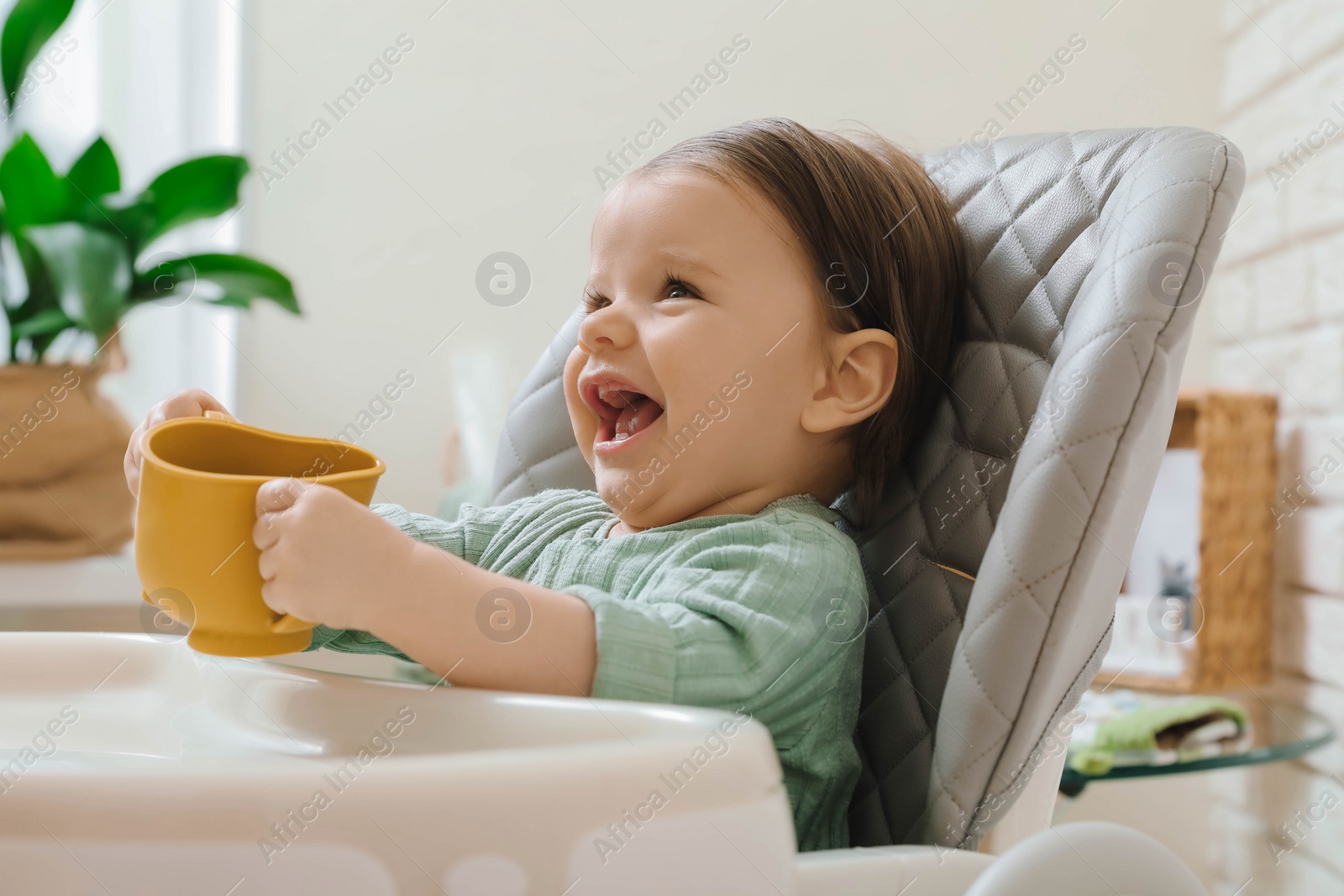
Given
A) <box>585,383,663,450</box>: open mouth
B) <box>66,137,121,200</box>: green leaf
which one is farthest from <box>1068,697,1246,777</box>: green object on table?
<box>66,137,121,200</box>: green leaf

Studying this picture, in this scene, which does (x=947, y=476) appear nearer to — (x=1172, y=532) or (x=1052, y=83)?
(x=1172, y=532)

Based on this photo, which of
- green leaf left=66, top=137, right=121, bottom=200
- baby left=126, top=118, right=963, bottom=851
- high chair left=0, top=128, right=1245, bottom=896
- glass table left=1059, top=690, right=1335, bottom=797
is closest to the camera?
high chair left=0, top=128, right=1245, bottom=896

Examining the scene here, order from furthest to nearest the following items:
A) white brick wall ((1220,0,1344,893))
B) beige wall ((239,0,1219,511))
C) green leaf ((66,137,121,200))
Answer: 1. beige wall ((239,0,1219,511))
2. green leaf ((66,137,121,200))
3. white brick wall ((1220,0,1344,893))

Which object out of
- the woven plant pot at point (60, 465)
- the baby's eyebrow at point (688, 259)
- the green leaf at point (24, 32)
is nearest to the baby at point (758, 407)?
the baby's eyebrow at point (688, 259)

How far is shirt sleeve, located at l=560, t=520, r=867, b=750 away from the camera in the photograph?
1.51 feet

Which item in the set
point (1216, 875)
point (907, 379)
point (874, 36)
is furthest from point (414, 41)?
point (1216, 875)

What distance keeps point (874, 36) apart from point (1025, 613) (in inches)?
54.3

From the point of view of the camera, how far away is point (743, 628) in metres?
0.49

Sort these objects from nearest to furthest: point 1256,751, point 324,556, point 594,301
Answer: point 324,556 < point 594,301 < point 1256,751

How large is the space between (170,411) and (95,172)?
3.19 ft

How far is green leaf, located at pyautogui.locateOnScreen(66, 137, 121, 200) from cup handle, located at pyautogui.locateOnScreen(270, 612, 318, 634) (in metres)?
1.18

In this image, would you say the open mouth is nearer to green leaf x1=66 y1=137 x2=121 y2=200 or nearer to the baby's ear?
the baby's ear

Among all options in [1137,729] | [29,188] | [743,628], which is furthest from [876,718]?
[29,188]

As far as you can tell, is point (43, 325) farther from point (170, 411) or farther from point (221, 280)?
point (170, 411)
